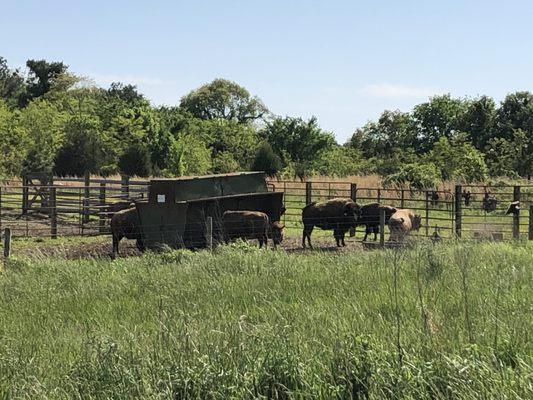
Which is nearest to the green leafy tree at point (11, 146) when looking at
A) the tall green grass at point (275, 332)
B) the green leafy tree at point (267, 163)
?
the green leafy tree at point (267, 163)

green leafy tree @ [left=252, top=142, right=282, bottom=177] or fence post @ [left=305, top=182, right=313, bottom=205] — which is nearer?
fence post @ [left=305, top=182, right=313, bottom=205]

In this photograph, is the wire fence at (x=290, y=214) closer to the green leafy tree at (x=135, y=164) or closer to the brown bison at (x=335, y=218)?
the brown bison at (x=335, y=218)

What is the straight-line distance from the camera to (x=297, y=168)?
1832 inches

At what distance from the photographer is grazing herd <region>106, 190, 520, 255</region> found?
593 inches

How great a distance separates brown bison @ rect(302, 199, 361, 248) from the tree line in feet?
49.4

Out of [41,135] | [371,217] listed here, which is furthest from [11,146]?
[371,217]

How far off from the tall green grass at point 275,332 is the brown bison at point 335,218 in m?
7.59

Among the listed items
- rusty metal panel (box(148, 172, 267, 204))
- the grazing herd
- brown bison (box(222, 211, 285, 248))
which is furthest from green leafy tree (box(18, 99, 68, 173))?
brown bison (box(222, 211, 285, 248))

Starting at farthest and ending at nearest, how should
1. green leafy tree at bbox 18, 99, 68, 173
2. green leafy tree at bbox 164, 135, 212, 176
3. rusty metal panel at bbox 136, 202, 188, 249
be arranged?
green leafy tree at bbox 164, 135, 212, 176 → green leafy tree at bbox 18, 99, 68, 173 → rusty metal panel at bbox 136, 202, 188, 249

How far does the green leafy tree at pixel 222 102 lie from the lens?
275 feet

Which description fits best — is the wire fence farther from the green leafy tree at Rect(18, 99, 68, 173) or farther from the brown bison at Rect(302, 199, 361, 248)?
the green leafy tree at Rect(18, 99, 68, 173)

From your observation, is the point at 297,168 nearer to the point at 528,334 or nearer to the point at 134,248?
the point at 134,248

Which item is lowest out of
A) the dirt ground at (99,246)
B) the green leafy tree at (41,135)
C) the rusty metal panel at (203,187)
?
the dirt ground at (99,246)

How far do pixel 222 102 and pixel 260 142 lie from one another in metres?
33.9
